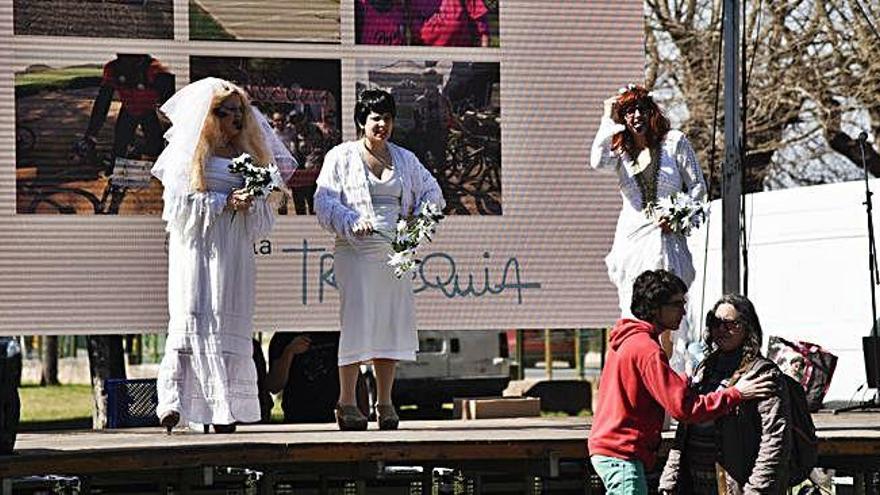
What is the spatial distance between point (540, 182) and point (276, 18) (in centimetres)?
185

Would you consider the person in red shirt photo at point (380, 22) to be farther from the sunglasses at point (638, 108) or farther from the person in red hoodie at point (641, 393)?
the person in red hoodie at point (641, 393)

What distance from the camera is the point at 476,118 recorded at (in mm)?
11547

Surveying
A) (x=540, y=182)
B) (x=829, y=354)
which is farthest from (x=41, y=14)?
(x=829, y=354)

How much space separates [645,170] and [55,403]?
21.6 m

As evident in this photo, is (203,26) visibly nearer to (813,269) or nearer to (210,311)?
(210,311)

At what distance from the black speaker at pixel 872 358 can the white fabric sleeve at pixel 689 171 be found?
13.1 ft

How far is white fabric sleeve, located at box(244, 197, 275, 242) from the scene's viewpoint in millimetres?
9359

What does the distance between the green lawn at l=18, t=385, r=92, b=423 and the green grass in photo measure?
37.4ft

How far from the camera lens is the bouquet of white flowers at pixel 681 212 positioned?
9266 mm

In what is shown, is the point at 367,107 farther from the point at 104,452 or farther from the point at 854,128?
the point at 854,128

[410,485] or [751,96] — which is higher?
[751,96]

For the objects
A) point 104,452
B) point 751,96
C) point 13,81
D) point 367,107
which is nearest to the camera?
point 104,452

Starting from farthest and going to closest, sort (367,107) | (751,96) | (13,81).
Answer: (751,96) < (13,81) < (367,107)

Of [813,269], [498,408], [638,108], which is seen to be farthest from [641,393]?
[813,269]
